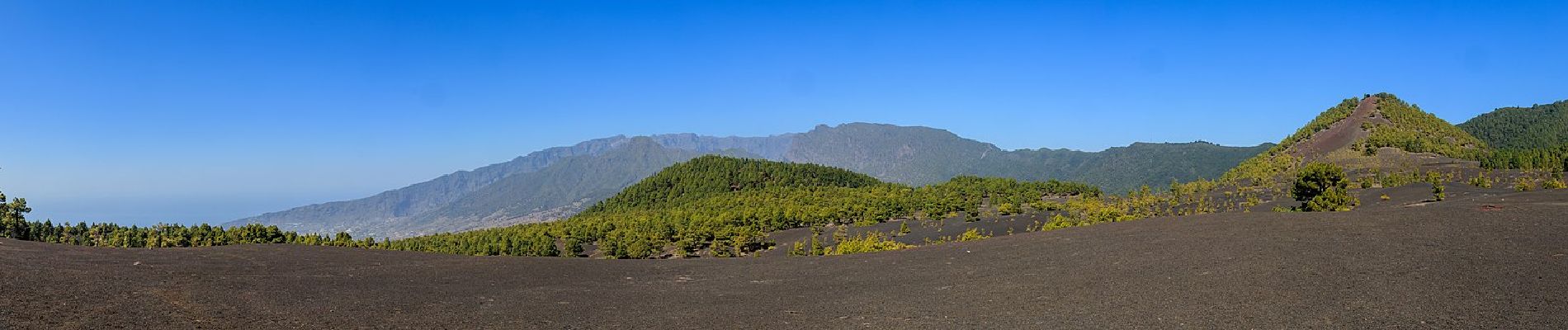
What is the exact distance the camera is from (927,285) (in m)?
20.3

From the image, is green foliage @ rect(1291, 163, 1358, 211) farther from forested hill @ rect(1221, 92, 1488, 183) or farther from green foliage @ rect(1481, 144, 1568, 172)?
forested hill @ rect(1221, 92, 1488, 183)

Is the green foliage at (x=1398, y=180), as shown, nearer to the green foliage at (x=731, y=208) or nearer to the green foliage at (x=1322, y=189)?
the green foliage at (x=1322, y=189)

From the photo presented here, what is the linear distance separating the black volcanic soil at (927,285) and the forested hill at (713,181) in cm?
6425

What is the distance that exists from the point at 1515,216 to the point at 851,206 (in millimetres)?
42996

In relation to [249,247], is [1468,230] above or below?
below

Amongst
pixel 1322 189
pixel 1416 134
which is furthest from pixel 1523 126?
pixel 1322 189

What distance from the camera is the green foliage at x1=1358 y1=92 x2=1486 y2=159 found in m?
91.6

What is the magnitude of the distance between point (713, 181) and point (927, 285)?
244ft

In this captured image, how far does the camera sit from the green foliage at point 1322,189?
113 feet

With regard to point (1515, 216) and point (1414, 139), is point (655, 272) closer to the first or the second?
point (1515, 216)

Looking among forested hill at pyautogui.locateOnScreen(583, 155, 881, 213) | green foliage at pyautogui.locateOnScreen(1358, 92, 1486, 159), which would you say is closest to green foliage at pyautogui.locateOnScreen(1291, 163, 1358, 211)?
forested hill at pyautogui.locateOnScreen(583, 155, 881, 213)

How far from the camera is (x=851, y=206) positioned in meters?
62.7

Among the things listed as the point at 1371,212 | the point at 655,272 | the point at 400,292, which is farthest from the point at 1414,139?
the point at 400,292

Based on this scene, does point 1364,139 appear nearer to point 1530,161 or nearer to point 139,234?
point 1530,161
